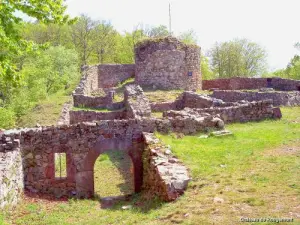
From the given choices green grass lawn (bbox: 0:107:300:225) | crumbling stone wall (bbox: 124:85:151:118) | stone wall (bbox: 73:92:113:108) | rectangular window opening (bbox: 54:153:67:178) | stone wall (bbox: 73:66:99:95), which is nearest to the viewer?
green grass lawn (bbox: 0:107:300:225)

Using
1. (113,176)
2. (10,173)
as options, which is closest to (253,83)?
(113,176)

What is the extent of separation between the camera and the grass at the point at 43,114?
20.0 metres

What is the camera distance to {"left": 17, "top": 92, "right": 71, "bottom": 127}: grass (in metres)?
20.0

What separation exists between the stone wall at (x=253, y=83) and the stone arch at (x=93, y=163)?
1988cm

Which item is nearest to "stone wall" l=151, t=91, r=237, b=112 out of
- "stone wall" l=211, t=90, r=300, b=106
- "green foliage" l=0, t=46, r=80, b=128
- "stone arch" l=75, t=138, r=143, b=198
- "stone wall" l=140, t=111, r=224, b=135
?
"stone wall" l=211, t=90, r=300, b=106

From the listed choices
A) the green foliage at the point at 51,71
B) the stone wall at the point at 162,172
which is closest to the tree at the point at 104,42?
the green foliage at the point at 51,71

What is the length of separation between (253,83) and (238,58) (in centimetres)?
2106

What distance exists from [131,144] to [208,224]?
592cm

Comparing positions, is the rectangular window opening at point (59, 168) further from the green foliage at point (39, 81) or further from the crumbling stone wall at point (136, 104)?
the green foliage at point (39, 81)

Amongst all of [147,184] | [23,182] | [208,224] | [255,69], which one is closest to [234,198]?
[208,224]

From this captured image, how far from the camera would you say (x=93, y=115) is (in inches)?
829

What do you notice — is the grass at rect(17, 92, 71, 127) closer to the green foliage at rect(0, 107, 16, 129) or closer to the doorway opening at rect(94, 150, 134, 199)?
the green foliage at rect(0, 107, 16, 129)

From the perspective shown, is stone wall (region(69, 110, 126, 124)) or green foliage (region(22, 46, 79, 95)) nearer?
stone wall (region(69, 110, 126, 124))

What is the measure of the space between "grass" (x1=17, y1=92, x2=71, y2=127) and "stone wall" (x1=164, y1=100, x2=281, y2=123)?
7385mm
